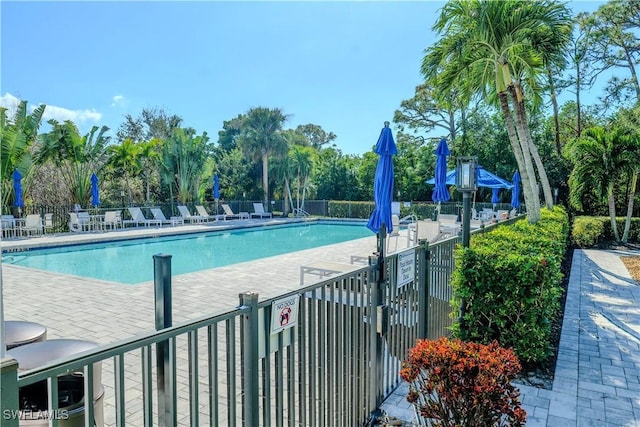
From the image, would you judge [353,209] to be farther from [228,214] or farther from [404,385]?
[404,385]

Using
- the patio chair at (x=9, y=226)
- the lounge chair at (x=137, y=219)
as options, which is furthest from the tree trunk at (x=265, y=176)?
the patio chair at (x=9, y=226)

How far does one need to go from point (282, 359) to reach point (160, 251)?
14.3 meters

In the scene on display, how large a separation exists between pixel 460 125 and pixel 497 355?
2937 cm

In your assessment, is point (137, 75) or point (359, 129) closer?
point (137, 75)

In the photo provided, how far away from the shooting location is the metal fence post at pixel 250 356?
2109 mm

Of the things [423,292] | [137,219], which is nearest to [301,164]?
[137,219]

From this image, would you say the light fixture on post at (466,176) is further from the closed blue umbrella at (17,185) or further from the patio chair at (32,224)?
the closed blue umbrella at (17,185)

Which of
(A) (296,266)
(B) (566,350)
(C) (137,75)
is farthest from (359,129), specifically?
(B) (566,350)

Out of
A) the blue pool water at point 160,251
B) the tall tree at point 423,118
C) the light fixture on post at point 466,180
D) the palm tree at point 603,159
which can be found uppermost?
the tall tree at point 423,118

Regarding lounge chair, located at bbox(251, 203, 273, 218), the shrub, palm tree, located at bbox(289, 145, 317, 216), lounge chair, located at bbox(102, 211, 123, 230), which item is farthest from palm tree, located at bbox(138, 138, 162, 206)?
the shrub

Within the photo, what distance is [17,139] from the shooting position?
600 inches

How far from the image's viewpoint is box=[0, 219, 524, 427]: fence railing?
1.52 metres

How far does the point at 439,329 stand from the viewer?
199 inches

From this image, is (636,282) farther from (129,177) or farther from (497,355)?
(129,177)
